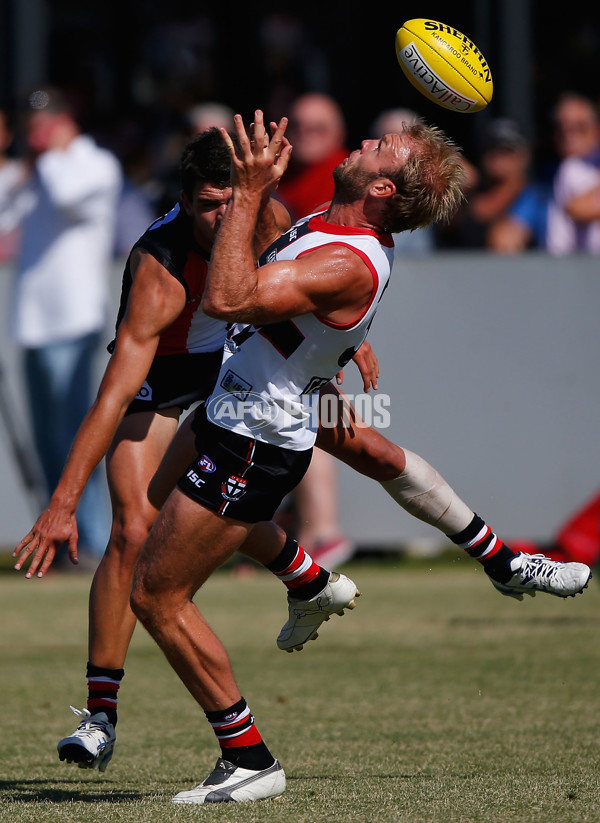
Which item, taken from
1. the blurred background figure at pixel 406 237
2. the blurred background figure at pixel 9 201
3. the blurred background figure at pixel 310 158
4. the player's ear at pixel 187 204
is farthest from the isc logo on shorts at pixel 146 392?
the blurred background figure at pixel 9 201

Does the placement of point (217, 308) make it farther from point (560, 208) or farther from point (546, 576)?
point (560, 208)

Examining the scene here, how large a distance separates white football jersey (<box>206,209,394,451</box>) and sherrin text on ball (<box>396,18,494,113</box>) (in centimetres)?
76

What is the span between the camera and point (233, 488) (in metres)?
4.52

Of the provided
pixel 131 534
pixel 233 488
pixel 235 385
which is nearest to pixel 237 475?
pixel 233 488

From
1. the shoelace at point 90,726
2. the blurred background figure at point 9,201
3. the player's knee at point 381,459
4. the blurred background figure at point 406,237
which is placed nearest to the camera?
the shoelace at point 90,726

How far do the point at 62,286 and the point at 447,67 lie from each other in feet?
17.3

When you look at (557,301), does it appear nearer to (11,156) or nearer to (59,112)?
(59,112)

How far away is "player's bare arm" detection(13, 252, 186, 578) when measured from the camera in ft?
15.0

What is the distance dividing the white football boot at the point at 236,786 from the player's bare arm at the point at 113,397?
0.93 metres

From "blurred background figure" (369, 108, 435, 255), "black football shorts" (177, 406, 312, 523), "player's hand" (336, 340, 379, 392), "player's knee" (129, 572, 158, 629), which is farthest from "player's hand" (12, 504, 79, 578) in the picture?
"blurred background figure" (369, 108, 435, 255)

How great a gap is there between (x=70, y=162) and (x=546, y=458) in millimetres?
4078

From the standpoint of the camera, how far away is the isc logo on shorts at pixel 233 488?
452 cm

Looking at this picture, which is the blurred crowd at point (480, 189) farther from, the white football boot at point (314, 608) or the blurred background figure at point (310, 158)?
the white football boot at point (314, 608)

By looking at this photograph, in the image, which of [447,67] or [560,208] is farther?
[560,208]
